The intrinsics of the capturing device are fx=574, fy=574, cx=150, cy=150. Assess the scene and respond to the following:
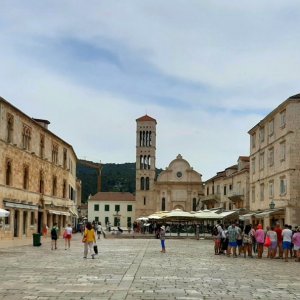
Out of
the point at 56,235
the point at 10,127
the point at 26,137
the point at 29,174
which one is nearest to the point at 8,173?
the point at 10,127

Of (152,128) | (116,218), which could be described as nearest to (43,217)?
(152,128)

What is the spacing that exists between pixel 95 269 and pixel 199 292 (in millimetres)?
6371

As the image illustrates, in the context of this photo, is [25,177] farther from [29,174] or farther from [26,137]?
[26,137]

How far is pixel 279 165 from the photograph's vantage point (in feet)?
137

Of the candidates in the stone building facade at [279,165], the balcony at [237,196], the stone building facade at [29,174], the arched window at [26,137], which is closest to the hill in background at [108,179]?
the balcony at [237,196]

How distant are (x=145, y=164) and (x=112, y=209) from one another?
20162mm

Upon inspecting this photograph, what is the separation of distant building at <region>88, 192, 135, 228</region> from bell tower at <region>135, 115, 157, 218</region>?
17.8m

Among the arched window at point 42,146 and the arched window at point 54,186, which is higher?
the arched window at point 42,146

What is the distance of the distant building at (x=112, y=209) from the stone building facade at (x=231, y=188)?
36587 mm

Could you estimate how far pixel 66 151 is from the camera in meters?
58.0

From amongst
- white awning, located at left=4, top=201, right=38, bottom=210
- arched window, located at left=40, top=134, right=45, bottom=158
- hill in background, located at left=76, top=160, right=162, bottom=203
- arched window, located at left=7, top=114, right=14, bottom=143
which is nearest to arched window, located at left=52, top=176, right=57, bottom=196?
arched window, located at left=40, top=134, right=45, bottom=158

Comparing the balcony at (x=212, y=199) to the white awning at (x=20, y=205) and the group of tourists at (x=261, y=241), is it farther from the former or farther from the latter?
the group of tourists at (x=261, y=241)

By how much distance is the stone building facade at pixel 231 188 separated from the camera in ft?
206

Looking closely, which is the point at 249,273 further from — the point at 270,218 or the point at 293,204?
the point at 270,218
